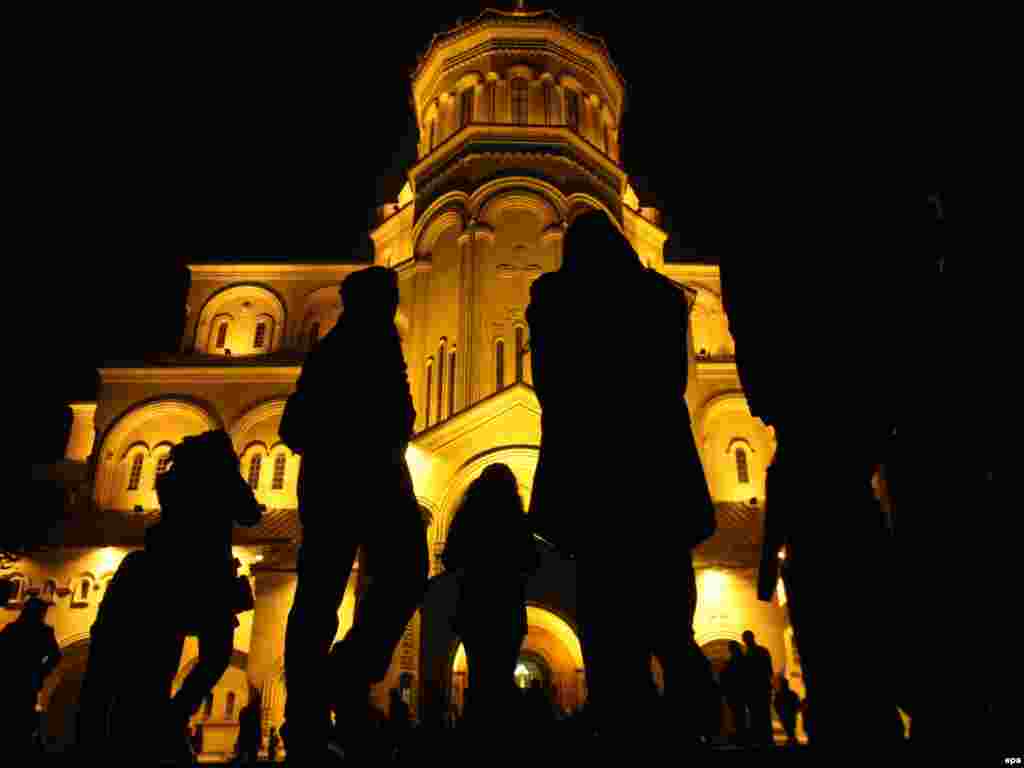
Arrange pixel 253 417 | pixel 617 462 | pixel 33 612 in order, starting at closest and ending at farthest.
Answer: pixel 617 462 → pixel 33 612 → pixel 253 417

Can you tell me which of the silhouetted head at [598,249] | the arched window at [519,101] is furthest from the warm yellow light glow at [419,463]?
the silhouetted head at [598,249]

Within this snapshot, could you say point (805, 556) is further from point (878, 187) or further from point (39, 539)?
point (39, 539)

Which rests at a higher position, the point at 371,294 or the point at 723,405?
the point at 723,405

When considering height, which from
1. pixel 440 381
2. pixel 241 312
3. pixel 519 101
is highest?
pixel 519 101

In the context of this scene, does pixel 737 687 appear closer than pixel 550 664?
Yes

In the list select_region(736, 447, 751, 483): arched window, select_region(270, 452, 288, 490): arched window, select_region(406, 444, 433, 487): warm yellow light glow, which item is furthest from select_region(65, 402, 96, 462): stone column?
select_region(736, 447, 751, 483): arched window

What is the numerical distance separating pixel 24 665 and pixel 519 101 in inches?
945

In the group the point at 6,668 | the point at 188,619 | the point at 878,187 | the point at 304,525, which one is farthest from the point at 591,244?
the point at 6,668

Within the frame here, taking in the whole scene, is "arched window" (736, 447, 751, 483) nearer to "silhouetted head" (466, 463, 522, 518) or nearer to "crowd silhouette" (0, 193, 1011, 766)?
"silhouetted head" (466, 463, 522, 518)

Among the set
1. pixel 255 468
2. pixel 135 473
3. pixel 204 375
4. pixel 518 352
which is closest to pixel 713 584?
pixel 518 352

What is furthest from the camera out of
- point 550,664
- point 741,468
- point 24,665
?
point 741,468

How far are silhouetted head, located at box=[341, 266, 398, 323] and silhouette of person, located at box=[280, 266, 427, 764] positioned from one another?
5 cm

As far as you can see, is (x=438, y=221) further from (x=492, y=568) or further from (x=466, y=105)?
(x=492, y=568)

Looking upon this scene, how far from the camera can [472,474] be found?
734 inches
